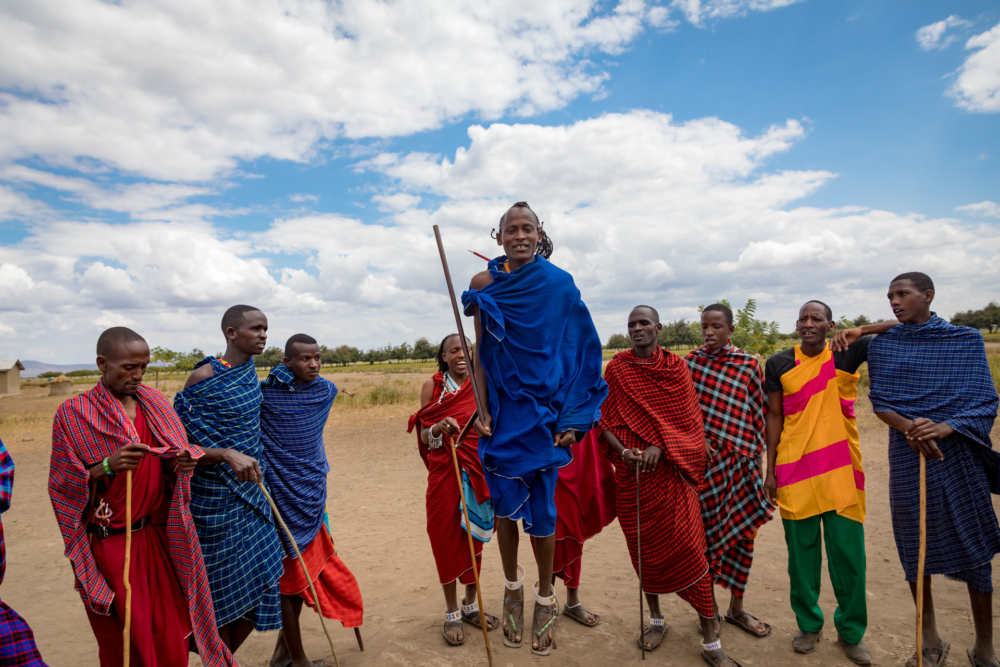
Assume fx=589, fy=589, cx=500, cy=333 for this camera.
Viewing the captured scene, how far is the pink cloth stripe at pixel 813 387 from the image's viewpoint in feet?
14.2

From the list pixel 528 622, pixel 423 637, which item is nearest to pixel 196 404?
pixel 423 637

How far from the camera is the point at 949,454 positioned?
156 inches

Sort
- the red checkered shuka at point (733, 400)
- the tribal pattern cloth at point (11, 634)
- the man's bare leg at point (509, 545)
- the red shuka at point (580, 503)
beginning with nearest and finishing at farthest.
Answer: the tribal pattern cloth at point (11, 634), the man's bare leg at point (509, 545), the red checkered shuka at point (733, 400), the red shuka at point (580, 503)

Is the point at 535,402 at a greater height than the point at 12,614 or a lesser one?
greater

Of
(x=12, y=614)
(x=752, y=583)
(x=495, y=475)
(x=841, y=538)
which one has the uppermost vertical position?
(x=495, y=475)

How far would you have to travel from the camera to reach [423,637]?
4480 millimetres

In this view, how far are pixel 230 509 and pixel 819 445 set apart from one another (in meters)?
4.05

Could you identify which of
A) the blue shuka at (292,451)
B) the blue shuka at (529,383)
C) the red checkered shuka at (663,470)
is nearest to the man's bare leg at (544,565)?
the blue shuka at (529,383)

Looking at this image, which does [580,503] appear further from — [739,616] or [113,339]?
[113,339]

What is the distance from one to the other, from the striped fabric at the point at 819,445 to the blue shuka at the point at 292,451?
132 inches

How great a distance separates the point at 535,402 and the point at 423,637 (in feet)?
7.31

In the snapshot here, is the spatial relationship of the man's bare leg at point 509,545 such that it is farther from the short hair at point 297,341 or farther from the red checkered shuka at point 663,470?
the short hair at point 297,341

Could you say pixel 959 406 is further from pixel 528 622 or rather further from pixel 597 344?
pixel 528 622

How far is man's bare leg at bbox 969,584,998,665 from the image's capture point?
3.86m
